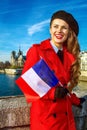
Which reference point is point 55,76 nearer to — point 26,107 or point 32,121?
point 32,121

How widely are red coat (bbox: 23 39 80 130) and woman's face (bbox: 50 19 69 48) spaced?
136mm

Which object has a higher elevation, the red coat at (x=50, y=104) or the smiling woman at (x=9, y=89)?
the smiling woman at (x=9, y=89)

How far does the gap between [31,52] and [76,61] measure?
22.3 inches

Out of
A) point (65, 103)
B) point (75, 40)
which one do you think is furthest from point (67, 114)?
point (75, 40)

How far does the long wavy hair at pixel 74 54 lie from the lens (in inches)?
140

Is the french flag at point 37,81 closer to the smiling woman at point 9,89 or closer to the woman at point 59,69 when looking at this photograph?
the woman at point 59,69

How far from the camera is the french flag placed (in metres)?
3.22

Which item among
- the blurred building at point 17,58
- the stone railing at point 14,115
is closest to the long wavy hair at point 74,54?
the stone railing at point 14,115

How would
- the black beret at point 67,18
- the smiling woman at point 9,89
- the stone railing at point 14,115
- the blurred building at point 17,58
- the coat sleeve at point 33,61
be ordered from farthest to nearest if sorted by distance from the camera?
the blurred building at point 17,58, the smiling woman at point 9,89, the stone railing at point 14,115, the black beret at point 67,18, the coat sleeve at point 33,61

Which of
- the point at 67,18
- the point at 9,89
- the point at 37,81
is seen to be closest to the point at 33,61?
the point at 37,81

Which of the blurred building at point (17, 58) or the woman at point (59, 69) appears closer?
the woman at point (59, 69)

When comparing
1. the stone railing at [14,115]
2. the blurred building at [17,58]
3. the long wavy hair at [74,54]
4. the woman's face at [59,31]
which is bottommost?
the stone railing at [14,115]

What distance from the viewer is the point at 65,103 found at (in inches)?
133

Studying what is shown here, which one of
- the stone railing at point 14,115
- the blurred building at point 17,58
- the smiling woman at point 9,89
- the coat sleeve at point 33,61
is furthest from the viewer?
the blurred building at point 17,58
